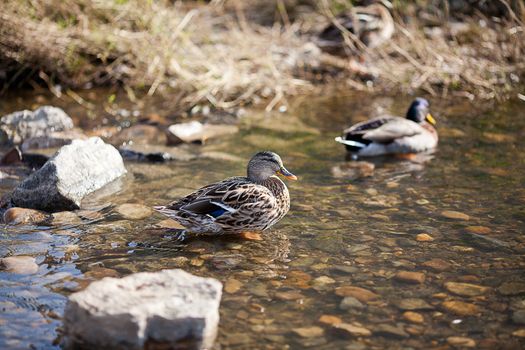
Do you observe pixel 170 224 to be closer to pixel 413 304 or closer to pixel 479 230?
pixel 413 304

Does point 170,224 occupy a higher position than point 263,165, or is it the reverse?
point 263,165

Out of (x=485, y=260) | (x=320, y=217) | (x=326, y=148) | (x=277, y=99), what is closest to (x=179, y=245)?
(x=320, y=217)

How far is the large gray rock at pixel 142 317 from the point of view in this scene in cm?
364

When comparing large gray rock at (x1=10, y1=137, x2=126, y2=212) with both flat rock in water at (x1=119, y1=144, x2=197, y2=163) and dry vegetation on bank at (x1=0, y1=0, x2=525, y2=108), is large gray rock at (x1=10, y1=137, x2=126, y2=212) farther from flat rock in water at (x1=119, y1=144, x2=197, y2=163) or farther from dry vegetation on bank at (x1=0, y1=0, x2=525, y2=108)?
dry vegetation on bank at (x1=0, y1=0, x2=525, y2=108)

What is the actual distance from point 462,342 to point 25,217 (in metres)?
3.58

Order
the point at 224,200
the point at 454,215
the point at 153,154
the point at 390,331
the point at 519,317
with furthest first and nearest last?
the point at 153,154 → the point at 454,215 → the point at 224,200 → the point at 519,317 → the point at 390,331

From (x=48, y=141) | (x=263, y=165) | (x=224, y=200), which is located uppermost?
(x=263, y=165)

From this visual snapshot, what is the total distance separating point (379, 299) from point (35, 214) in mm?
2972

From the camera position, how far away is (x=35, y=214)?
5859 mm

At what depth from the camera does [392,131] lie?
26.2ft

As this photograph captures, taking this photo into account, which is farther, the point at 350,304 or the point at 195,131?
the point at 195,131

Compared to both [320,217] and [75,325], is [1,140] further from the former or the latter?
[75,325]

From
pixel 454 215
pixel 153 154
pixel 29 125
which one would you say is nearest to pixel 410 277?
pixel 454 215

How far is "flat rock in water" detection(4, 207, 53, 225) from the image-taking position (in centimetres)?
572
